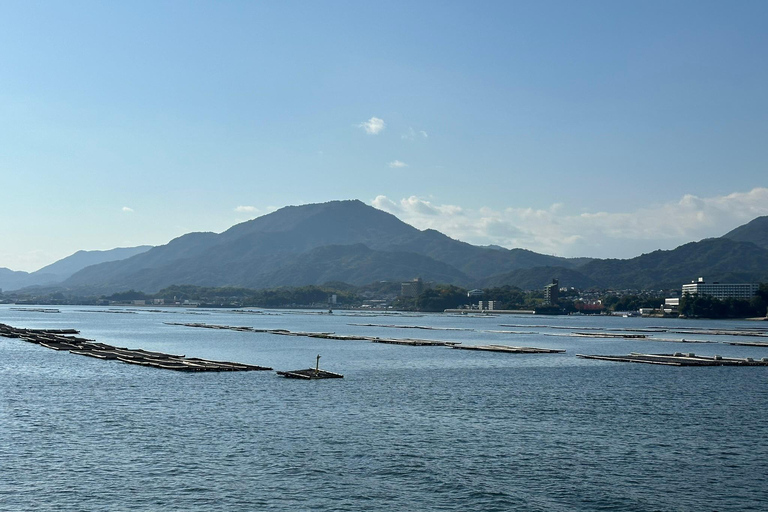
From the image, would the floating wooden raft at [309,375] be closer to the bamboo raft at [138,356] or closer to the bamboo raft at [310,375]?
the bamboo raft at [310,375]

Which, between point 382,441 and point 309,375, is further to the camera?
point 309,375

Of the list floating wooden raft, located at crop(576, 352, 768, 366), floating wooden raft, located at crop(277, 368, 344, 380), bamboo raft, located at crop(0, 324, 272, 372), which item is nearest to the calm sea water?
floating wooden raft, located at crop(277, 368, 344, 380)

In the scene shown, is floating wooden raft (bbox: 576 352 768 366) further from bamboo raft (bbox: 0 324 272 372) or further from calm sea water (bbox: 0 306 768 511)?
bamboo raft (bbox: 0 324 272 372)

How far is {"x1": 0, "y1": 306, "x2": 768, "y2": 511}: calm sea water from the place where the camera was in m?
29.8

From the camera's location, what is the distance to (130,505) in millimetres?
28062

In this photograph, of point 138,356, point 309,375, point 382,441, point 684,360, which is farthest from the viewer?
point 684,360

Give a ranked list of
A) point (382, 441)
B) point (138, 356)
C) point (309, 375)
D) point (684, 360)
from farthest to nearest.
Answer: point (684, 360), point (138, 356), point (309, 375), point (382, 441)

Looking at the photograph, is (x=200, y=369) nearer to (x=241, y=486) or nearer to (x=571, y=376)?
(x=571, y=376)

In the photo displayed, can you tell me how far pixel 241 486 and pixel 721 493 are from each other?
1970 cm

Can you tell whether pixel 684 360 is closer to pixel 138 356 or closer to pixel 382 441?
pixel 382 441

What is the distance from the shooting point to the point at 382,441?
3975 cm

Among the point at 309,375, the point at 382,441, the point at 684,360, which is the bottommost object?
the point at 382,441

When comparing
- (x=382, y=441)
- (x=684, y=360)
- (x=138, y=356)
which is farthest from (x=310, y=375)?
(x=684, y=360)

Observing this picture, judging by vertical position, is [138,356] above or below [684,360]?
below
